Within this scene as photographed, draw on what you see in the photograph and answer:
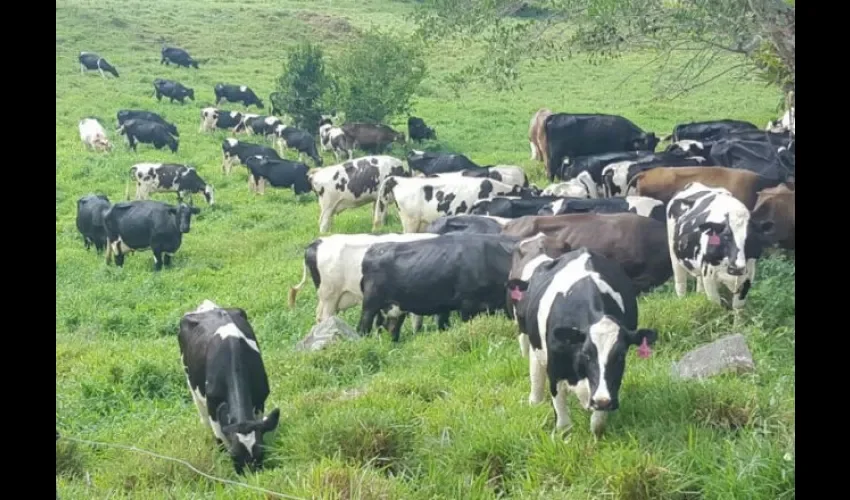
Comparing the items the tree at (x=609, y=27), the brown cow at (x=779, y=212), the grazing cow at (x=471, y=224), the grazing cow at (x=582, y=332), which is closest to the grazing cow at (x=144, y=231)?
the grazing cow at (x=471, y=224)

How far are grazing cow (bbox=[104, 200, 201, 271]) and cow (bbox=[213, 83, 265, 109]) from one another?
1488 centimetres

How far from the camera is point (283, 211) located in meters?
17.3

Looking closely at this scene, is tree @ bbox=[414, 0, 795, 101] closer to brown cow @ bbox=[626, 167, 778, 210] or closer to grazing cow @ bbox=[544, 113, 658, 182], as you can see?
brown cow @ bbox=[626, 167, 778, 210]

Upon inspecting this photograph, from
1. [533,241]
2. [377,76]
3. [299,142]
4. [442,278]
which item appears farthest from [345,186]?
[533,241]

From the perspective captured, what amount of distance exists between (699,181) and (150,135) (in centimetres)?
1498

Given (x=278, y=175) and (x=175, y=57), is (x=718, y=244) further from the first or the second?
(x=175, y=57)

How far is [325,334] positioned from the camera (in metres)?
8.66

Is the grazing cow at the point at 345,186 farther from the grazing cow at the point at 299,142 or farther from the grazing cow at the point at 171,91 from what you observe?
the grazing cow at the point at 171,91

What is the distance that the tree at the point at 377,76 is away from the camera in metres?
19.8

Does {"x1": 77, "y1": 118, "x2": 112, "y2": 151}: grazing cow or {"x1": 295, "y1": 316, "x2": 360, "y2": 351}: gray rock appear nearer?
{"x1": 295, "y1": 316, "x2": 360, "y2": 351}: gray rock

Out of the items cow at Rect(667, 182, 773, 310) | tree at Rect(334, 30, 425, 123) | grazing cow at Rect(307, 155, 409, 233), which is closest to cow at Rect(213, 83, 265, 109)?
tree at Rect(334, 30, 425, 123)

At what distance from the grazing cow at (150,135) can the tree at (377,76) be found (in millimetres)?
4188

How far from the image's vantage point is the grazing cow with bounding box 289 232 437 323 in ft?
32.0
